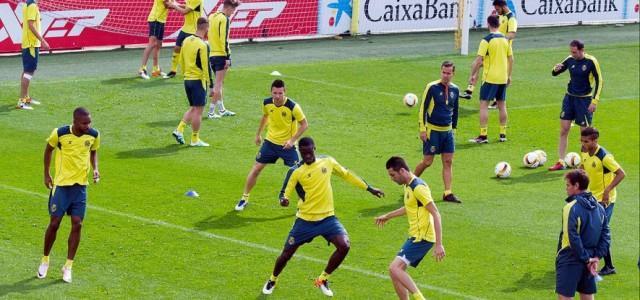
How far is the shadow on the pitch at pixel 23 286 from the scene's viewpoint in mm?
15367

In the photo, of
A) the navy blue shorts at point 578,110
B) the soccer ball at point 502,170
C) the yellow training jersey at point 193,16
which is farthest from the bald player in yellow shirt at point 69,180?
the yellow training jersey at point 193,16

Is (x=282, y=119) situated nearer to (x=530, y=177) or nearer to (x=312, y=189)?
(x=312, y=189)

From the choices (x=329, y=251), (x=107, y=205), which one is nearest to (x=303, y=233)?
(x=329, y=251)

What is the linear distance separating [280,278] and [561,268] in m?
3.97

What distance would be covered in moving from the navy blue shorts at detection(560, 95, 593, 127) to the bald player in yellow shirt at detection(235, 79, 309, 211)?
6.49m

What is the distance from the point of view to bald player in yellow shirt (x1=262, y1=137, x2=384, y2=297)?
1588 cm

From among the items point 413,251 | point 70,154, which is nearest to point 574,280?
point 413,251

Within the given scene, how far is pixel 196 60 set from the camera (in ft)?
78.8

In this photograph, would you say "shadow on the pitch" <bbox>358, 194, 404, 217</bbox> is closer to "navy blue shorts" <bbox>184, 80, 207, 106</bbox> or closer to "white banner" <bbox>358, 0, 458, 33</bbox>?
"navy blue shorts" <bbox>184, 80, 207, 106</bbox>

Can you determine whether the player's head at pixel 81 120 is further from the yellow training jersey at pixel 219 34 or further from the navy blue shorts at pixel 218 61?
the navy blue shorts at pixel 218 61

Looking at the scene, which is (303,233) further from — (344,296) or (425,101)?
(425,101)

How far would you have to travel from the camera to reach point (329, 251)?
17984 mm

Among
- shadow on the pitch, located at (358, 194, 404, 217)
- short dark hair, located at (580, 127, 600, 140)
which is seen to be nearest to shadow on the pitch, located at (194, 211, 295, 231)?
shadow on the pitch, located at (358, 194, 404, 217)

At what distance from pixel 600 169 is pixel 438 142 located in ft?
12.6
